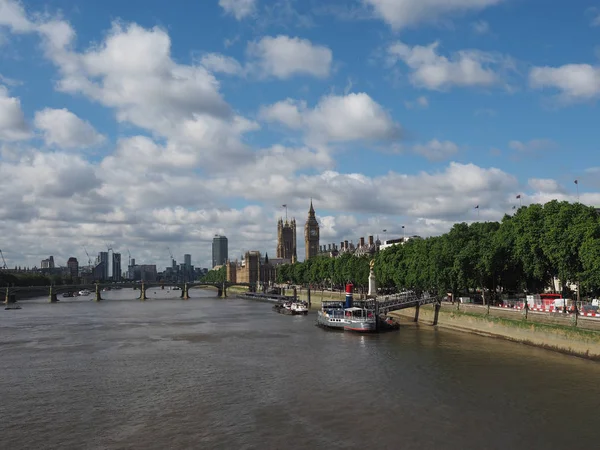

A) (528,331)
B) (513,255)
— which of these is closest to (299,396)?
(528,331)

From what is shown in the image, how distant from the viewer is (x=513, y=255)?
79.6 m

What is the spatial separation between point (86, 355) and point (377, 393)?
34.8 m

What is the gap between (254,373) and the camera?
4928 centimetres

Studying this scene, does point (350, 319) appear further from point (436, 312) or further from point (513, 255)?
point (513, 255)

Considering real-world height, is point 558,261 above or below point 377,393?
above

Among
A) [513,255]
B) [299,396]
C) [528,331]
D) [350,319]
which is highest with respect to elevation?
[513,255]

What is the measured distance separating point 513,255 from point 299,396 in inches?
1959

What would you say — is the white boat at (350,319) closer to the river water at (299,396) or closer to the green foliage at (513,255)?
the river water at (299,396)

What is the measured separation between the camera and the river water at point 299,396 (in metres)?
31.2

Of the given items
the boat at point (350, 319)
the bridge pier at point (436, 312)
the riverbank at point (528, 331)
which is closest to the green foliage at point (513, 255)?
the bridge pier at point (436, 312)

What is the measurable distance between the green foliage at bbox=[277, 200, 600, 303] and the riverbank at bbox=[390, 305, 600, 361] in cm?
747

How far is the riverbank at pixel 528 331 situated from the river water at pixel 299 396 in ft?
5.59

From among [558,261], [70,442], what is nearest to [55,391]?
[70,442]

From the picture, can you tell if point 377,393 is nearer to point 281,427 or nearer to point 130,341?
point 281,427
